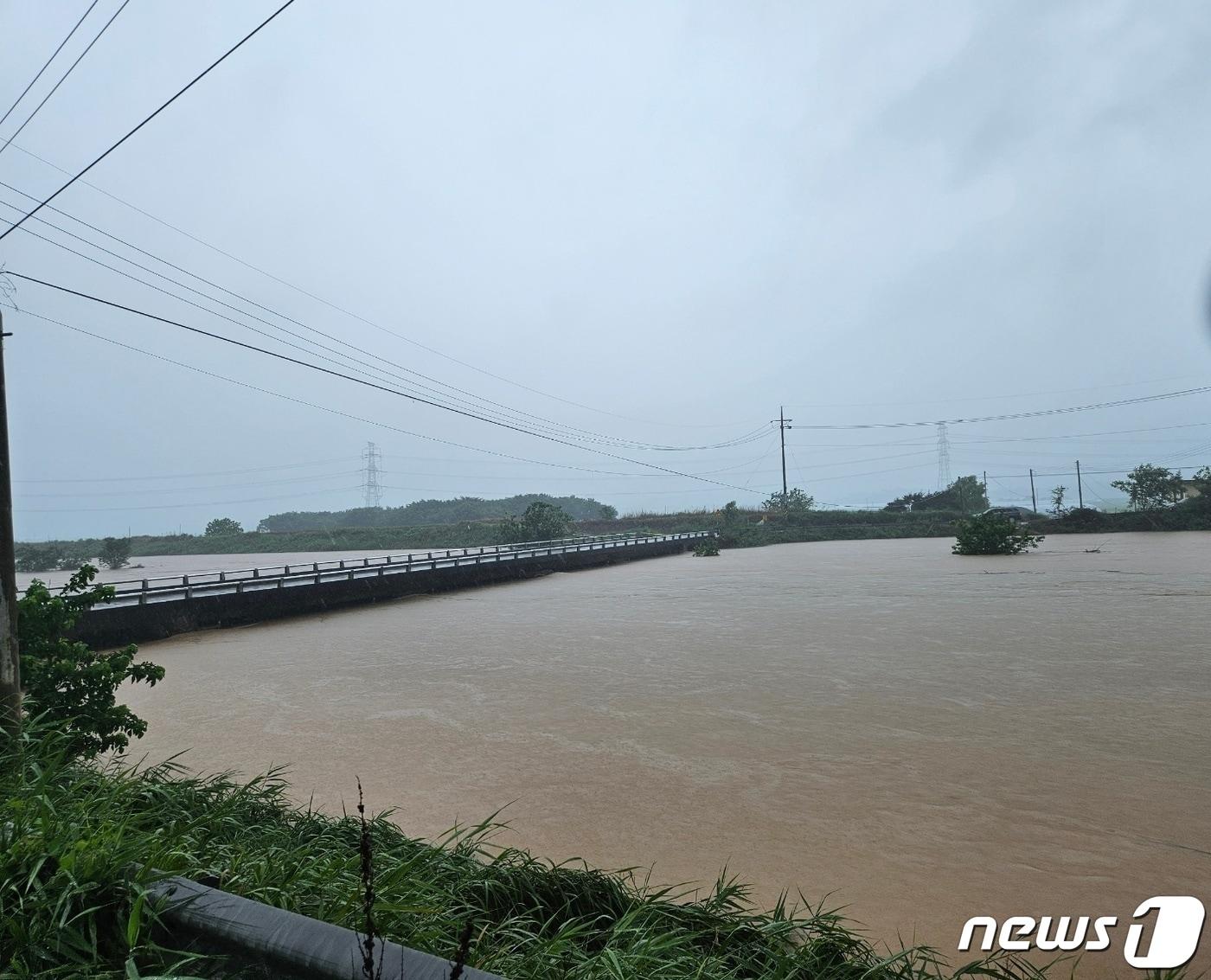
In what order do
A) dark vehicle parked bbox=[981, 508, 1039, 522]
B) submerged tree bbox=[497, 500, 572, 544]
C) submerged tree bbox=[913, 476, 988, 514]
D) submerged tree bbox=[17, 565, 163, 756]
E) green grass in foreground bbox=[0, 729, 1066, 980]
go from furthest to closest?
submerged tree bbox=[913, 476, 988, 514] < dark vehicle parked bbox=[981, 508, 1039, 522] < submerged tree bbox=[497, 500, 572, 544] < submerged tree bbox=[17, 565, 163, 756] < green grass in foreground bbox=[0, 729, 1066, 980]

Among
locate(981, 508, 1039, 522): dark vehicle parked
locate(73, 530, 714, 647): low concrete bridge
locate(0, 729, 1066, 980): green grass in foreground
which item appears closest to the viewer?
locate(0, 729, 1066, 980): green grass in foreground

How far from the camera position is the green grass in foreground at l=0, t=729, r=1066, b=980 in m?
2.15

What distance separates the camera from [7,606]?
4.15m

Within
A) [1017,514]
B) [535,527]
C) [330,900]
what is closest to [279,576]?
[330,900]

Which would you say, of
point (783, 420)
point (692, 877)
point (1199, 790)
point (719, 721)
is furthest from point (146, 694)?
point (783, 420)

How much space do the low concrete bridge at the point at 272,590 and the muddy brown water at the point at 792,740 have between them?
2.72 feet

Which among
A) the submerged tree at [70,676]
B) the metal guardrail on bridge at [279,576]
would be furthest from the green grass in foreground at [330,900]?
the metal guardrail on bridge at [279,576]

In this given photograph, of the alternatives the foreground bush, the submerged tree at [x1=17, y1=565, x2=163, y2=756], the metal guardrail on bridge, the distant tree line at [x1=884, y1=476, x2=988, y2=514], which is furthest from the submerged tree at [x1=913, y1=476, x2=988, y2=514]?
the submerged tree at [x1=17, y1=565, x2=163, y2=756]

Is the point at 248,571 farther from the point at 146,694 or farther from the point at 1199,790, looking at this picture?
the point at 1199,790

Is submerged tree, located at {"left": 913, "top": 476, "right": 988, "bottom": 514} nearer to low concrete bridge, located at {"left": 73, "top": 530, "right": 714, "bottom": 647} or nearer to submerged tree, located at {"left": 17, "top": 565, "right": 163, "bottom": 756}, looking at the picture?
low concrete bridge, located at {"left": 73, "top": 530, "right": 714, "bottom": 647}

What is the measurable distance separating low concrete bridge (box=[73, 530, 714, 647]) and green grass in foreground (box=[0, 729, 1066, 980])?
670 centimetres

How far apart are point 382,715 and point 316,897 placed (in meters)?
5.60

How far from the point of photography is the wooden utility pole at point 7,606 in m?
4.04

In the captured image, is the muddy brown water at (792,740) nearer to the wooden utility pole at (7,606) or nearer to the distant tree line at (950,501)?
the wooden utility pole at (7,606)
